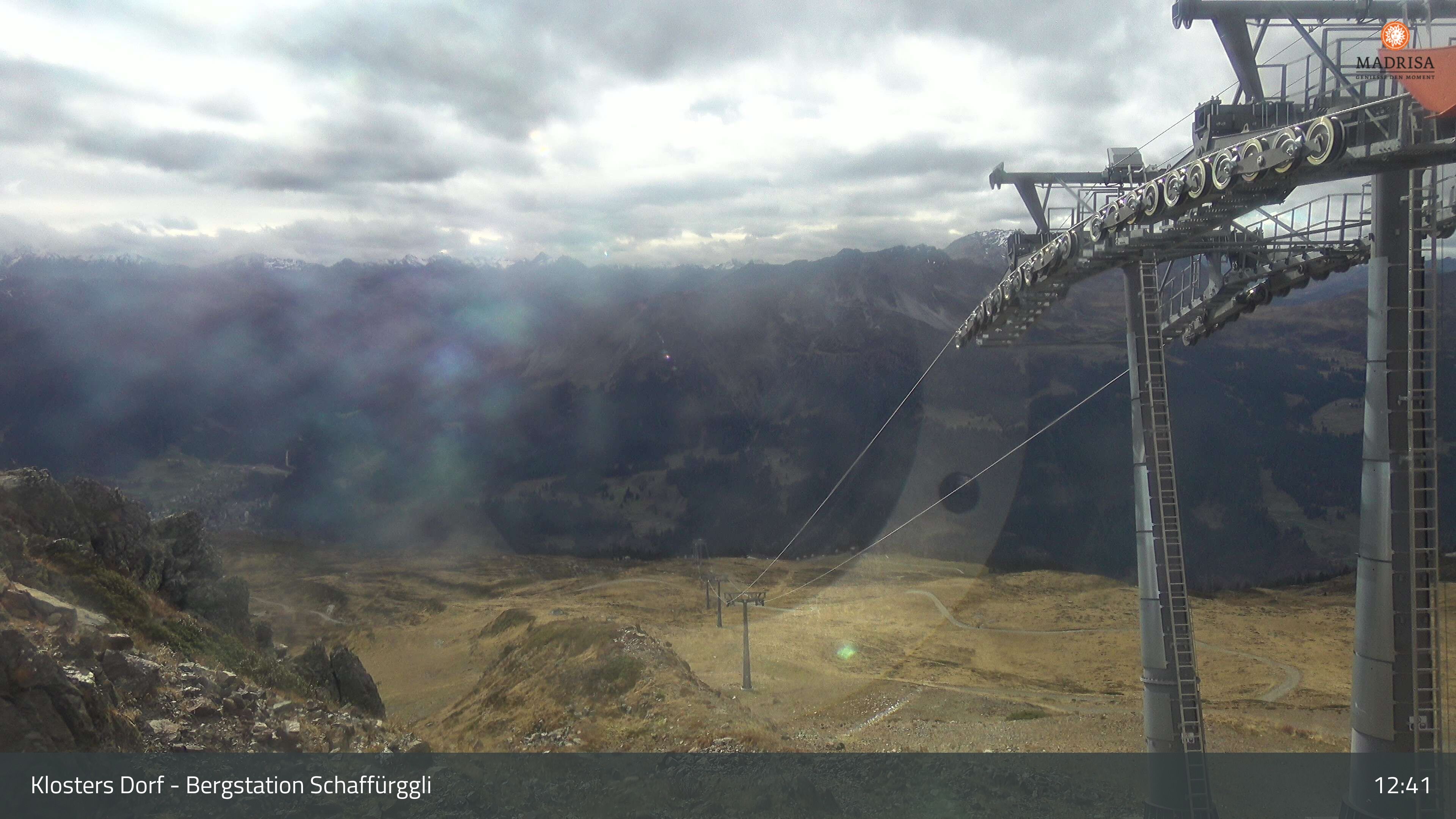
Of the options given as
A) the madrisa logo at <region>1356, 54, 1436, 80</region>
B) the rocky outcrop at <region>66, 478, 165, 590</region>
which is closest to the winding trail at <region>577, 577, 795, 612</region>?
the rocky outcrop at <region>66, 478, 165, 590</region>

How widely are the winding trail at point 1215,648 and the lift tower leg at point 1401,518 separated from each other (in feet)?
90.8

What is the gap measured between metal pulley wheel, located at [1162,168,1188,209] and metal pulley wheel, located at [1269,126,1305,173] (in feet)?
3.98

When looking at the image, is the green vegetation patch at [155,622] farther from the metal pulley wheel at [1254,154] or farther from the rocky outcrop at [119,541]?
the metal pulley wheel at [1254,154]

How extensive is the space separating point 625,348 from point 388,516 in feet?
237

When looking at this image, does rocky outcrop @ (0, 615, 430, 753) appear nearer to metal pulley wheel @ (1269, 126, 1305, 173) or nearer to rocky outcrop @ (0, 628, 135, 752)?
rocky outcrop @ (0, 628, 135, 752)

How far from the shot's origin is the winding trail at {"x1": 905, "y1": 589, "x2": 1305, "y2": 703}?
37.5 metres

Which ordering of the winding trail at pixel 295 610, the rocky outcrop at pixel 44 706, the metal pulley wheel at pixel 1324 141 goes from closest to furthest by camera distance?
1. the metal pulley wheel at pixel 1324 141
2. the rocky outcrop at pixel 44 706
3. the winding trail at pixel 295 610

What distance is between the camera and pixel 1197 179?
9.89 metres

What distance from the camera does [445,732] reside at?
86.5ft

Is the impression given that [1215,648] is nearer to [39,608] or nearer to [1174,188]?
[1174,188]

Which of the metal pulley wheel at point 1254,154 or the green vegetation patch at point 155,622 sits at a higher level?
the metal pulley wheel at point 1254,154

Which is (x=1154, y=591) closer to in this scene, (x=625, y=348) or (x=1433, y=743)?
(x=1433, y=743)

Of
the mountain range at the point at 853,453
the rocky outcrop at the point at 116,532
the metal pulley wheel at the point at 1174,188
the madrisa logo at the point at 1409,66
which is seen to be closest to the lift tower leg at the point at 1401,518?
the madrisa logo at the point at 1409,66

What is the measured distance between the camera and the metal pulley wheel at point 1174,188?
33.5ft
